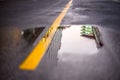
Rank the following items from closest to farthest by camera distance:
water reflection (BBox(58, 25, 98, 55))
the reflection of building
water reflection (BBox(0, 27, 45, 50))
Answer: the reflection of building
water reflection (BBox(58, 25, 98, 55))
water reflection (BBox(0, 27, 45, 50))

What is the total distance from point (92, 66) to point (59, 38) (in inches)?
66.4

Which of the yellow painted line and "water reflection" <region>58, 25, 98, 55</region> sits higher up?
the yellow painted line

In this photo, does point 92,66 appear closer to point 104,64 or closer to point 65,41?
point 104,64

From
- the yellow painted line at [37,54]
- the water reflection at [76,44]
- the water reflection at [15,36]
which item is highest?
the water reflection at [15,36]

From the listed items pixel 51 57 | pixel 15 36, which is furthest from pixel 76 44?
pixel 15 36

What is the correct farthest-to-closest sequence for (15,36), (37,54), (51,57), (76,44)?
(15,36) → (76,44) → (37,54) → (51,57)

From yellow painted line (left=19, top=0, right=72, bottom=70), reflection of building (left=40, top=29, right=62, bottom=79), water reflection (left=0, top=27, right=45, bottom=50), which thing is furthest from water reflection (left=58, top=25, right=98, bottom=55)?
water reflection (left=0, top=27, right=45, bottom=50)

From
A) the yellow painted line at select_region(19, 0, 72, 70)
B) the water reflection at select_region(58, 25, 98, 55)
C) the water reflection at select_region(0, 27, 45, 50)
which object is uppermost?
the water reflection at select_region(0, 27, 45, 50)

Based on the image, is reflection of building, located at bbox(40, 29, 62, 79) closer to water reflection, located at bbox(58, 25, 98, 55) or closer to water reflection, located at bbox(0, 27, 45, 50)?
water reflection, located at bbox(58, 25, 98, 55)

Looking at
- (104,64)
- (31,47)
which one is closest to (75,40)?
(31,47)

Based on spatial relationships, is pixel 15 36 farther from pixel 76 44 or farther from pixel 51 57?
pixel 51 57

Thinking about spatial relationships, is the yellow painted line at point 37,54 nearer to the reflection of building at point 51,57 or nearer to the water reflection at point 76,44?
the reflection of building at point 51,57

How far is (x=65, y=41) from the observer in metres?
4.47

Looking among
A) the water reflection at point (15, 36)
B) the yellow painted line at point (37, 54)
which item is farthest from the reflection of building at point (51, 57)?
the water reflection at point (15, 36)
